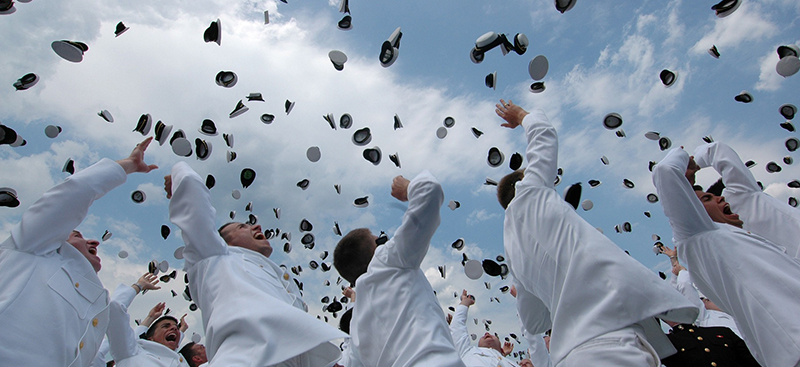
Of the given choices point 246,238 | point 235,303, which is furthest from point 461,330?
point 235,303

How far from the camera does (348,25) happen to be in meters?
7.29

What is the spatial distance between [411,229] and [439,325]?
836 millimetres

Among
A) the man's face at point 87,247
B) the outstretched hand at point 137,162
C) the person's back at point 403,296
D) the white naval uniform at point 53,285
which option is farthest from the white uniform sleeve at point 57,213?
the person's back at point 403,296

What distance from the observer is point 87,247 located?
513 centimetres

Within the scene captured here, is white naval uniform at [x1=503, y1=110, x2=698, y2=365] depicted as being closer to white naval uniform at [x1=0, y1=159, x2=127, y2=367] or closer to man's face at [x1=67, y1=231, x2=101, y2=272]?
white naval uniform at [x1=0, y1=159, x2=127, y2=367]

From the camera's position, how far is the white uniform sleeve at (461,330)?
272 inches

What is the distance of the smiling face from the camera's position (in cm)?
752

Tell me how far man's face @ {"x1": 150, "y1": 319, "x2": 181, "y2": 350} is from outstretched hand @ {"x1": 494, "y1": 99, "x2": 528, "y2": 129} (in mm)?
7488

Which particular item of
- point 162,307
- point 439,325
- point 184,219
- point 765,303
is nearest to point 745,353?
point 765,303

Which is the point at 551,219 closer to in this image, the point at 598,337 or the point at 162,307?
the point at 598,337

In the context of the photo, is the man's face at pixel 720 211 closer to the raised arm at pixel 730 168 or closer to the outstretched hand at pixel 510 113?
the raised arm at pixel 730 168

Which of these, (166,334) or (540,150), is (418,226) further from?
(166,334)

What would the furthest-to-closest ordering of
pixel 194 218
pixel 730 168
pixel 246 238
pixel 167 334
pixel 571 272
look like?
pixel 167 334, pixel 730 168, pixel 246 238, pixel 194 218, pixel 571 272

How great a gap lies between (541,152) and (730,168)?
347 centimetres
